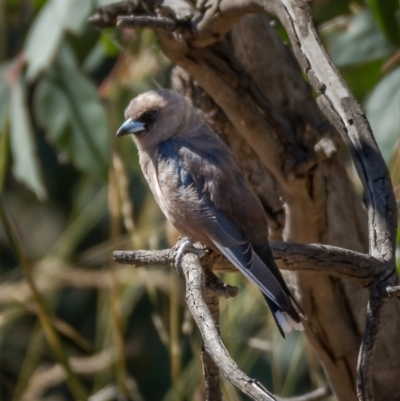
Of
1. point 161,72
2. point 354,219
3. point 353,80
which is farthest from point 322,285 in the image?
point 161,72

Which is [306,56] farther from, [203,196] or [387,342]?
[387,342]

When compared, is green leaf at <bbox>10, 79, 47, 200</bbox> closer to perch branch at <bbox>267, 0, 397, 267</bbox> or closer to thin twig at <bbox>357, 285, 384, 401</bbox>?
perch branch at <bbox>267, 0, 397, 267</bbox>

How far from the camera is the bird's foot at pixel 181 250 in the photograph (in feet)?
7.11

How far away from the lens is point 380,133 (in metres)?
2.78

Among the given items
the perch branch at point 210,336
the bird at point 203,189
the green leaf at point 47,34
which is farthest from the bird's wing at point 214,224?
the green leaf at point 47,34

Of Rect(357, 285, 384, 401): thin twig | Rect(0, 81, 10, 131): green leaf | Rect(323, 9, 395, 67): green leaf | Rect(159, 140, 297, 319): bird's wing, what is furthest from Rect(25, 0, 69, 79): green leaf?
Rect(357, 285, 384, 401): thin twig

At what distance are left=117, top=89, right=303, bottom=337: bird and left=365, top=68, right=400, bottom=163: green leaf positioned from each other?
0.50 meters

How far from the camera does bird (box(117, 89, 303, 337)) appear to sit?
2350 millimetres

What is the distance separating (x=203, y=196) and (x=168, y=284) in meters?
1.49

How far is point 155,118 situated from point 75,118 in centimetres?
40

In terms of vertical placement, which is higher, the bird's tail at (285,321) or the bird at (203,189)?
the bird at (203,189)

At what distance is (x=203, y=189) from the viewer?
2666 millimetres

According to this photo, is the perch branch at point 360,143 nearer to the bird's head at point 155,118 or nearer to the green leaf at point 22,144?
the bird's head at point 155,118

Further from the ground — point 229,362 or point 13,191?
point 229,362
